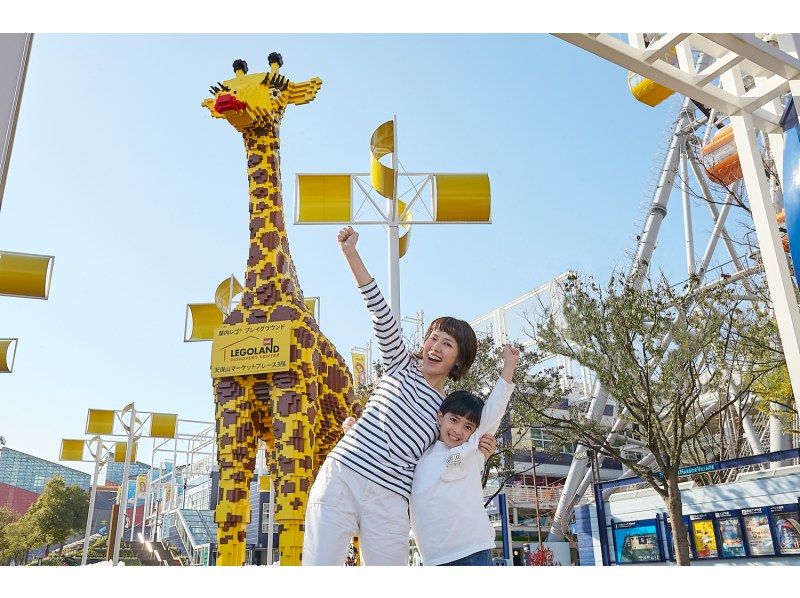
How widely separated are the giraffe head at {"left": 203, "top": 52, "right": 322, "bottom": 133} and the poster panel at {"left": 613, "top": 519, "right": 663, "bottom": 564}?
30.0 ft

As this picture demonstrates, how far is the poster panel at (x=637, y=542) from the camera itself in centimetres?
1173

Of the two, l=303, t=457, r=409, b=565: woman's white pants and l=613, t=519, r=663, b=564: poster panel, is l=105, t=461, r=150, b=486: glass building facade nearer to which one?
l=613, t=519, r=663, b=564: poster panel

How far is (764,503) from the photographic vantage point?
10039 mm

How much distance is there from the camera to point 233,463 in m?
6.04

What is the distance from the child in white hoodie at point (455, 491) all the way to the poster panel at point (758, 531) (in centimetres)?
907

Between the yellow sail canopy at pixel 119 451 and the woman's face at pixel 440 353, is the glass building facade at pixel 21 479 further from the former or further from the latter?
the woman's face at pixel 440 353

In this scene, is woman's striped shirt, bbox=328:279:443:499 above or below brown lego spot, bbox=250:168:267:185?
below

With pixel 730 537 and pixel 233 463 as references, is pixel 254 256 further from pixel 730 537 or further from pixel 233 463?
pixel 730 537

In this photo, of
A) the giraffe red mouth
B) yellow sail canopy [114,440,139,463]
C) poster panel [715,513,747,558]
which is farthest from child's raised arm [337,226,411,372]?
yellow sail canopy [114,440,139,463]

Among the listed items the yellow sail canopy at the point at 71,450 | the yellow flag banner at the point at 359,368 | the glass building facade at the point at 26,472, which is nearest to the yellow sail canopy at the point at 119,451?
the yellow sail canopy at the point at 71,450

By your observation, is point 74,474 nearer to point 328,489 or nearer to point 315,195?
point 315,195

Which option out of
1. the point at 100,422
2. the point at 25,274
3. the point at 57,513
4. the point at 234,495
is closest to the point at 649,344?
the point at 234,495

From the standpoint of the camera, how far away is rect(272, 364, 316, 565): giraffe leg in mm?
5605
